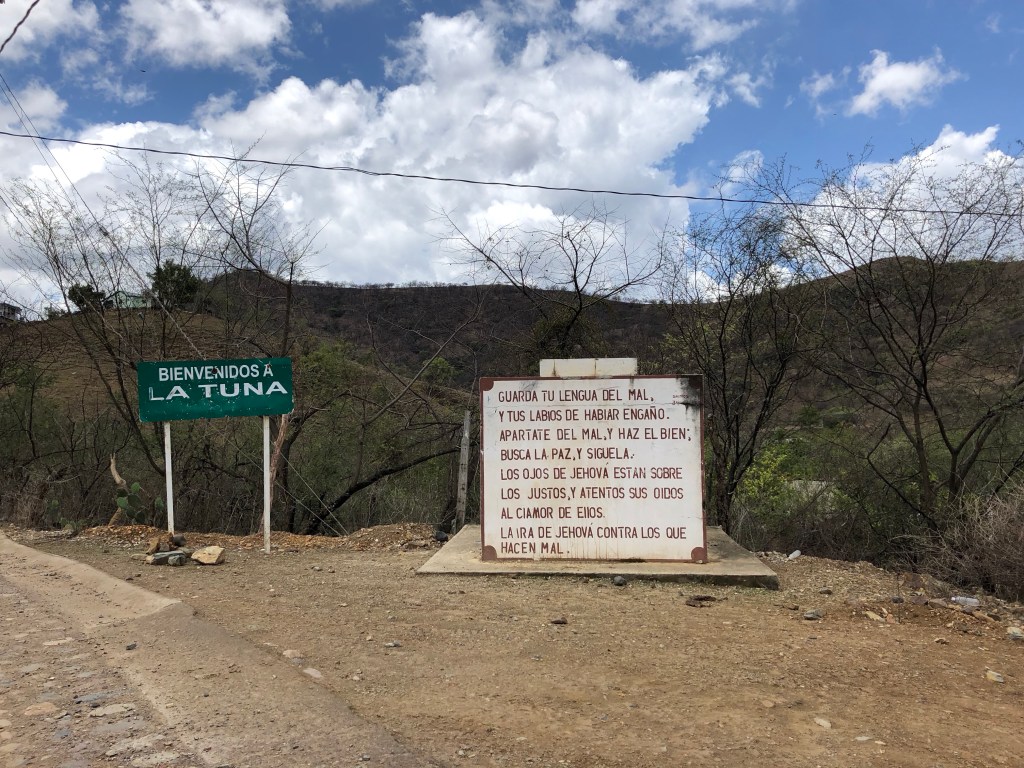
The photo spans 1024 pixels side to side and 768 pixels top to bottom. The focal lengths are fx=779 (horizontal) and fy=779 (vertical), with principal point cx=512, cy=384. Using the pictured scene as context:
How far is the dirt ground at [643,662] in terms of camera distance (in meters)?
3.40

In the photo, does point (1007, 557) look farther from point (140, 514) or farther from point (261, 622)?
point (140, 514)

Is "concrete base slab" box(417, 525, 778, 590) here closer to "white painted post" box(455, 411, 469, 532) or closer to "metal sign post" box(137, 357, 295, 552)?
"white painted post" box(455, 411, 469, 532)

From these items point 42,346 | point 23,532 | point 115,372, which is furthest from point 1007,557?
point 42,346

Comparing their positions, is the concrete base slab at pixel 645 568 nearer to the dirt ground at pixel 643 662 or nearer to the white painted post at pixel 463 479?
the dirt ground at pixel 643 662

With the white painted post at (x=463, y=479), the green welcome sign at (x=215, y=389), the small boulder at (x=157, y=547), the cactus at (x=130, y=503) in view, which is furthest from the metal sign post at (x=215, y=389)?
the white painted post at (x=463, y=479)

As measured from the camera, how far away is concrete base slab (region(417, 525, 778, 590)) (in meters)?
6.71

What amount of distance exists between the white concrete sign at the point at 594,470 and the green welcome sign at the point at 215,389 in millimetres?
2542

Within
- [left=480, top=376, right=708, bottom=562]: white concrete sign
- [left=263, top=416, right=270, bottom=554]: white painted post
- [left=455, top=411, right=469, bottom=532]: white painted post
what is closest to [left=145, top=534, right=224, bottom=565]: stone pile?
[left=263, top=416, right=270, bottom=554]: white painted post

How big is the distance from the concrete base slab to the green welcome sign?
8.40ft

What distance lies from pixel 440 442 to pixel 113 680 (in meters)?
9.00

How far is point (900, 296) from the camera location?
9.24 m

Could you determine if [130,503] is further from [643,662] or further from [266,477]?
[643,662]

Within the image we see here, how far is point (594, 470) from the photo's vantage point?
7.33 meters

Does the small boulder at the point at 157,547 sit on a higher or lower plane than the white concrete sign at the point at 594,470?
lower
